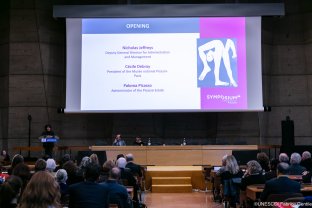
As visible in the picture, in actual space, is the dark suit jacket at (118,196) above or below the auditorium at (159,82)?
below

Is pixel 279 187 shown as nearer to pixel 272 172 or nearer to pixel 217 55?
pixel 272 172

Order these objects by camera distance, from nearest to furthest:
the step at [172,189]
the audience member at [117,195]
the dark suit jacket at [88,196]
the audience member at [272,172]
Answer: the dark suit jacket at [88,196] → the audience member at [117,195] → the audience member at [272,172] → the step at [172,189]

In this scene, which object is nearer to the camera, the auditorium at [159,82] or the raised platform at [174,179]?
the raised platform at [174,179]

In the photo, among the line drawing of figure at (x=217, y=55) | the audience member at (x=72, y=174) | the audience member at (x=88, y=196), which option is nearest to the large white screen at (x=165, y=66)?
the line drawing of figure at (x=217, y=55)

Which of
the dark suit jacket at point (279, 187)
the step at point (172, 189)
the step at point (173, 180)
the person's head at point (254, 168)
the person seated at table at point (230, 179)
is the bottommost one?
the step at point (172, 189)

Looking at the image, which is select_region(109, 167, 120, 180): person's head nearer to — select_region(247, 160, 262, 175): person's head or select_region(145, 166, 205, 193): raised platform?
select_region(247, 160, 262, 175): person's head

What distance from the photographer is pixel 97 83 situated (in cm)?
1379

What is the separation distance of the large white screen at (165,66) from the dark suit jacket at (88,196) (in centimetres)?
936

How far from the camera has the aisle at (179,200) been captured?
9.38m

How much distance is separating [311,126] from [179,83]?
448 centimetres

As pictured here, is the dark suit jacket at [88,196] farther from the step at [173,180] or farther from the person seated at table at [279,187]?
the step at [173,180]

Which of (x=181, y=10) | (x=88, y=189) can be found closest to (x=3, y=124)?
(x=181, y=10)

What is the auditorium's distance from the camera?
13.4m

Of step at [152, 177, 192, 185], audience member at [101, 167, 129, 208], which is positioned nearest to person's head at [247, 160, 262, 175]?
audience member at [101, 167, 129, 208]
